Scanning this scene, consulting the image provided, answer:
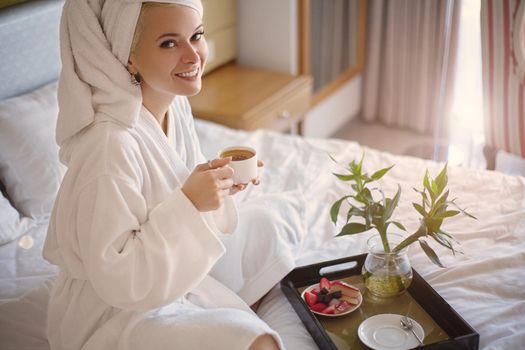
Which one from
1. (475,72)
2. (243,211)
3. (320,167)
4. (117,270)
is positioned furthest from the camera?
(475,72)

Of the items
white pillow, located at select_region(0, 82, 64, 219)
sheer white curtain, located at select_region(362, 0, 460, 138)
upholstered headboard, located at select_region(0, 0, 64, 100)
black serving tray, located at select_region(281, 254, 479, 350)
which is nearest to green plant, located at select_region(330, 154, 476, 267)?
black serving tray, located at select_region(281, 254, 479, 350)

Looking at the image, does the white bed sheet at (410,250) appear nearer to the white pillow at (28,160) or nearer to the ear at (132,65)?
the white pillow at (28,160)

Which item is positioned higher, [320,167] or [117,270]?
[117,270]

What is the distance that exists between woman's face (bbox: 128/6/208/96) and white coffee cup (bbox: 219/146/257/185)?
0.59 feet

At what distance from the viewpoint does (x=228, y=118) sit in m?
2.99

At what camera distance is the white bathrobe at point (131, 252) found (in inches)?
52.4

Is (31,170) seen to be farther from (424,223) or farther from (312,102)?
(312,102)

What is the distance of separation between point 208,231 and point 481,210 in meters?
1.01

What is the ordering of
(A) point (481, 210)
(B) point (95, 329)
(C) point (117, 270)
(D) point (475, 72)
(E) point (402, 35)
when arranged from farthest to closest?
(E) point (402, 35), (D) point (475, 72), (A) point (481, 210), (B) point (95, 329), (C) point (117, 270)

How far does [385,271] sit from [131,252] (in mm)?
639

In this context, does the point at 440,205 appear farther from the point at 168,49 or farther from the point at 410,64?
the point at 410,64

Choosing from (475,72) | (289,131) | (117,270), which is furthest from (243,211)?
(475,72)

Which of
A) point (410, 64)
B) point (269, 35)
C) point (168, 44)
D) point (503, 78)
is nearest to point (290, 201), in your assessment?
point (168, 44)

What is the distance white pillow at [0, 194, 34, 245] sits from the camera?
1.95 meters
